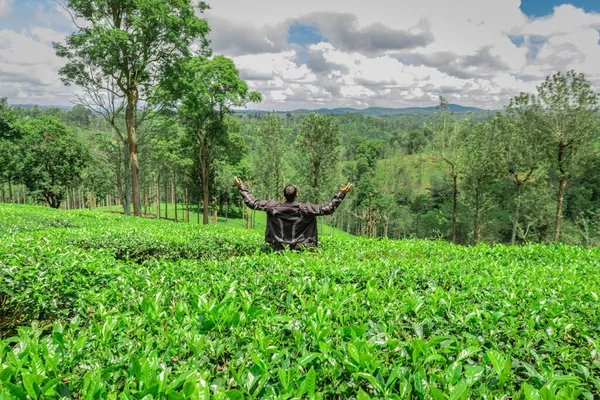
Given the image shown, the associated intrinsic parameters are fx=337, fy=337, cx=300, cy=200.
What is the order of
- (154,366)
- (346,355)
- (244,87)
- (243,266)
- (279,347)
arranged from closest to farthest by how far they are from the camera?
(154,366)
(346,355)
(279,347)
(243,266)
(244,87)

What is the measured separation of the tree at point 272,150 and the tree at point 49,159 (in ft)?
68.9

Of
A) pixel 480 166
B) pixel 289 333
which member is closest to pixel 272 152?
pixel 480 166

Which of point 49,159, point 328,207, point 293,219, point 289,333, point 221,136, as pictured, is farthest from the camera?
point 49,159

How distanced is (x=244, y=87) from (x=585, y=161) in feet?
85.4

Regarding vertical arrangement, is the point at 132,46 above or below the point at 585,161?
above

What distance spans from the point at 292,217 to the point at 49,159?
39.7 meters

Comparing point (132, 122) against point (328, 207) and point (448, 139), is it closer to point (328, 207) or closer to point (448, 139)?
point (328, 207)

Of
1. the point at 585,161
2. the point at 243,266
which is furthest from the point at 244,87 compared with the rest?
the point at 585,161

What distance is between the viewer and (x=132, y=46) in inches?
696

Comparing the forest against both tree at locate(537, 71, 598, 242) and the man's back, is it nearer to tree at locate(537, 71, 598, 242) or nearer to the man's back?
tree at locate(537, 71, 598, 242)

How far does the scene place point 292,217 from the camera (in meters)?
7.16

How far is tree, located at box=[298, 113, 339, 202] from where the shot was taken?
1148 inches

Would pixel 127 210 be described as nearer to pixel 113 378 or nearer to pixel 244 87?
pixel 244 87

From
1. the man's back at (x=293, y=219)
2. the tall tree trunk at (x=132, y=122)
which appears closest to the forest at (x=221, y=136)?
the tall tree trunk at (x=132, y=122)
